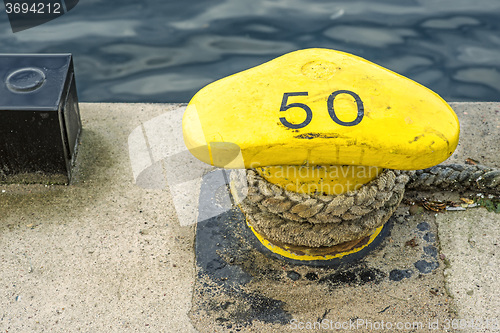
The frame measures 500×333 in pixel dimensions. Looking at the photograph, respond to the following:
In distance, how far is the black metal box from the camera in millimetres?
3105

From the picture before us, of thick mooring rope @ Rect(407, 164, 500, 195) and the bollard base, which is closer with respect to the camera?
the bollard base

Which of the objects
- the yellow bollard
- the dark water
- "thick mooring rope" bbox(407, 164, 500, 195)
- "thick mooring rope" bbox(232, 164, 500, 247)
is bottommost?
the dark water

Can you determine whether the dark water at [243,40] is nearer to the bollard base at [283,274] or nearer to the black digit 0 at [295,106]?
the bollard base at [283,274]

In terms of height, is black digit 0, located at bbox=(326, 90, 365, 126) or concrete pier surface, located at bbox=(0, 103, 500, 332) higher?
black digit 0, located at bbox=(326, 90, 365, 126)

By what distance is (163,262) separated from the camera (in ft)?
9.51

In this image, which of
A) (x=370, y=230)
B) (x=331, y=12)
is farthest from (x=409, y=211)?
(x=331, y=12)

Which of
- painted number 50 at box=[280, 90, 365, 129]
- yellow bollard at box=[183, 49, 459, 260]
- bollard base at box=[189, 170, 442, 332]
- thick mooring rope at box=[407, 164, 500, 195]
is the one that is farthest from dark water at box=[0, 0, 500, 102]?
painted number 50 at box=[280, 90, 365, 129]

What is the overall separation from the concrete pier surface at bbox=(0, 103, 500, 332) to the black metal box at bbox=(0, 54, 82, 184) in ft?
0.34

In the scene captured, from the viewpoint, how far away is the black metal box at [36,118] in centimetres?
311

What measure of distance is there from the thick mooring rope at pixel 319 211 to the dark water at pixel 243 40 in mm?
2315

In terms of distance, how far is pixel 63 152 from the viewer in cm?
323

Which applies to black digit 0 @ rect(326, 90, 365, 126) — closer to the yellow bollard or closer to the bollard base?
the yellow bollard

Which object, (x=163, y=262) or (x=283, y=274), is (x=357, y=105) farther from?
(x=163, y=262)

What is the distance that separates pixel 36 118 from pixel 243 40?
8.44 feet
